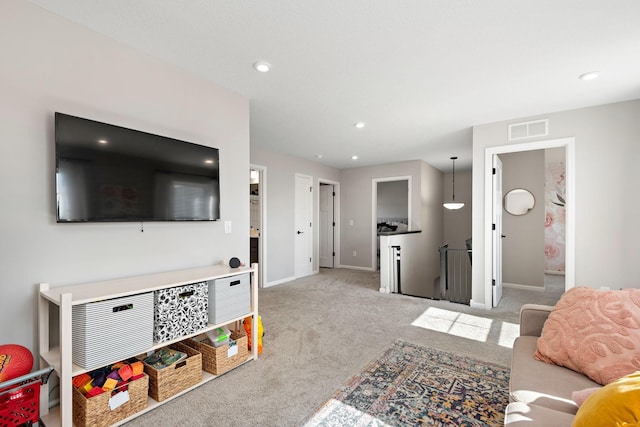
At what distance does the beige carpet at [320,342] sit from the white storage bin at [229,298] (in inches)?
17.2

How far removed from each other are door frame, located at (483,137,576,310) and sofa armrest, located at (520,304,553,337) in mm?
2101

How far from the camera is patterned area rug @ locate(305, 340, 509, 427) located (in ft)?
5.57

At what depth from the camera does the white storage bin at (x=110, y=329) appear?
1.54m

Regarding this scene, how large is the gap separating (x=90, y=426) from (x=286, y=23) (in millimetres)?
2605

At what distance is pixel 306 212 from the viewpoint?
20.1 feet

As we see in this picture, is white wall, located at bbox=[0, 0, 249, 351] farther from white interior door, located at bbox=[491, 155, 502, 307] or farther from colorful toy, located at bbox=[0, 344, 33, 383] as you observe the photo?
white interior door, located at bbox=[491, 155, 502, 307]

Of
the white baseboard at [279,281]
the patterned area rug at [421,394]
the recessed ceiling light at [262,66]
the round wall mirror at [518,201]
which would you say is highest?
the recessed ceiling light at [262,66]

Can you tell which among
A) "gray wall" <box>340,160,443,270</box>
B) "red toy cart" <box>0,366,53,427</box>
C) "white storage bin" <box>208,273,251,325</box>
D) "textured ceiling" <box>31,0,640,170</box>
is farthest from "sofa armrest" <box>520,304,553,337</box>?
"gray wall" <box>340,160,443,270</box>

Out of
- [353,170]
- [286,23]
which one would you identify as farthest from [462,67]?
[353,170]

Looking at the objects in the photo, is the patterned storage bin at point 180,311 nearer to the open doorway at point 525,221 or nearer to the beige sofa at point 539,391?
the beige sofa at point 539,391

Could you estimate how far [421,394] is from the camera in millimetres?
1940

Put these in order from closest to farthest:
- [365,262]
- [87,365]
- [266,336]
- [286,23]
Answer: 1. [87,365]
2. [286,23]
3. [266,336]
4. [365,262]

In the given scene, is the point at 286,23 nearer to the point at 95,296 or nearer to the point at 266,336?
the point at 95,296

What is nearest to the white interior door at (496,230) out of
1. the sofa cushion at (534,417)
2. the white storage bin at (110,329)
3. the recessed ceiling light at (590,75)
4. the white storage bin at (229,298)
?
the recessed ceiling light at (590,75)
